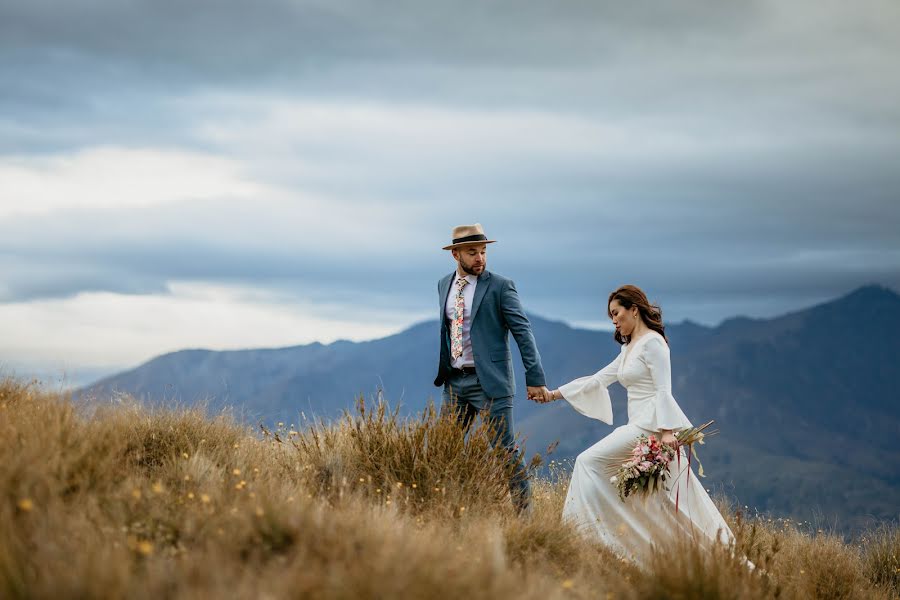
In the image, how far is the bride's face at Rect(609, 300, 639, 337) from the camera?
830 centimetres

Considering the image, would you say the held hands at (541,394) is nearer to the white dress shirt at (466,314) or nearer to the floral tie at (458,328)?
the white dress shirt at (466,314)

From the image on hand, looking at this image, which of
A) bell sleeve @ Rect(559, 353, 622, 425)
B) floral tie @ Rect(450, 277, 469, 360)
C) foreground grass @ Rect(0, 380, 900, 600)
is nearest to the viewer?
foreground grass @ Rect(0, 380, 900, 600)

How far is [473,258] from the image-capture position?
8.97 m


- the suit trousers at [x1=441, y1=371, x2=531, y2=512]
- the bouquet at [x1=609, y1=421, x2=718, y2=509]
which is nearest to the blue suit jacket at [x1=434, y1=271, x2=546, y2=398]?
the suit trousers at [x1=441, y1=371, x2=531, y2=512]

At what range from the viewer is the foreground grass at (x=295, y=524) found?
470cm

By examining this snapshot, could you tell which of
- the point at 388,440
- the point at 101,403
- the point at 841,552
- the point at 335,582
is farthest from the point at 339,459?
the point at 841,552

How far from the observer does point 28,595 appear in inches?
176

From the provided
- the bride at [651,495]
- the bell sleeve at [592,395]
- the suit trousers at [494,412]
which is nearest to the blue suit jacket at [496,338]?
the suit trousers at [494,412]

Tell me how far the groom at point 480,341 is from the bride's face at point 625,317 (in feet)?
2.82

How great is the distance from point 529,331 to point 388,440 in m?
1.84

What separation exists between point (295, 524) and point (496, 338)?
3953 millimetres

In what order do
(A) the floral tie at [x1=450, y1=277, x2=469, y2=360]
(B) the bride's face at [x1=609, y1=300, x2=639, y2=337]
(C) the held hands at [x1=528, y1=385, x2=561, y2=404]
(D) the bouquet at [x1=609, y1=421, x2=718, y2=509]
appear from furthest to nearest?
(A) the floral tie at [x1=450, y1=277, x2=469, y2=360] → (C) the held hands at [x1=528, y1=385, x2=561, y2=404] → (B) the bride's face at [x1=609, y1=300, x2=639, y2=337] → (D) the bouquet at [x1=609, y1=421, x2=718, y2=509]

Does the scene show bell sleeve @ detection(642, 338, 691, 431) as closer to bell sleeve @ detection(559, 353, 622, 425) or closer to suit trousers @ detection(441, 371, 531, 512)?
bell sleeve @ detection(559, 353, 622, 425)

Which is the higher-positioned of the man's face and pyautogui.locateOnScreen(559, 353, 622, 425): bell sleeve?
the man's face
